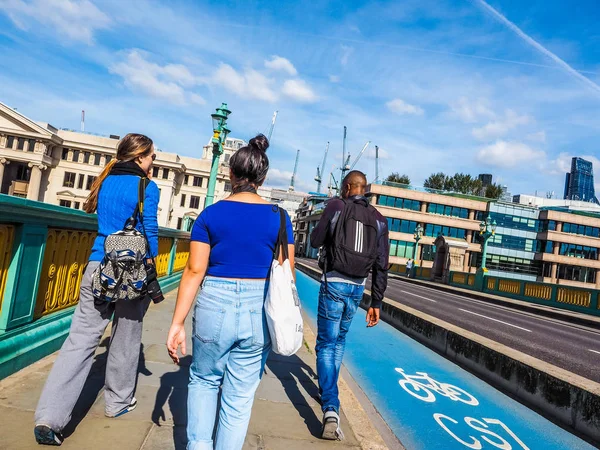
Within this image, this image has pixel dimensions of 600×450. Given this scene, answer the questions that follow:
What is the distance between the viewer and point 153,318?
7.02 meters

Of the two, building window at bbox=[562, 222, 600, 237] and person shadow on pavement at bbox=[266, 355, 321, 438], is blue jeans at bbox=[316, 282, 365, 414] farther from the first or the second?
building window at bbox=[562, 222, 600, 237]

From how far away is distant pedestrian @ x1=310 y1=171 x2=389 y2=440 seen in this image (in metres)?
3.72

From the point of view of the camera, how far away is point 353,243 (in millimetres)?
3736

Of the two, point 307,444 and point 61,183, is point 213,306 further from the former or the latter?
point 61,183

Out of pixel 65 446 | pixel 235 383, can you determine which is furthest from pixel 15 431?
pixel 235 383

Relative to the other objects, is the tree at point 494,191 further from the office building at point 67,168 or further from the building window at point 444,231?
the office building at point 67,168

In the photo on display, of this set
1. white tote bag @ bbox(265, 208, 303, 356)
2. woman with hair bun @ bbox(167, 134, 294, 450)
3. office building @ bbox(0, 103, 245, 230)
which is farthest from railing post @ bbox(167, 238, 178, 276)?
office building @ bbox(0, 103, 245, 230)

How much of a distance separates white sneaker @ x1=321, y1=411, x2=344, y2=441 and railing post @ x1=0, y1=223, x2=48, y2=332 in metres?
2.42

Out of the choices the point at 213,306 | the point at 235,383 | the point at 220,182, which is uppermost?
the point at 220,182

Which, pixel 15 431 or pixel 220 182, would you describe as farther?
pixel 220 182

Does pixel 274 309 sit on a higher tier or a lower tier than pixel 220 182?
lower

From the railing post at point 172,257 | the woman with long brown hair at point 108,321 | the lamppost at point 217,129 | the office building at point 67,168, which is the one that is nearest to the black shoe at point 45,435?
the woman with long brown hair at point 108,321

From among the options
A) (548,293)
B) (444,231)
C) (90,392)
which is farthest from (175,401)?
(444,231)

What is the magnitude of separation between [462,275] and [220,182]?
4708 centimetres
